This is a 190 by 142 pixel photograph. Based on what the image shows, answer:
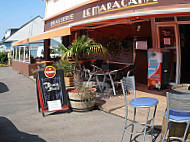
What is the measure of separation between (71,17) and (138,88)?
477 cm

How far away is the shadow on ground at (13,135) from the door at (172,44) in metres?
5.26

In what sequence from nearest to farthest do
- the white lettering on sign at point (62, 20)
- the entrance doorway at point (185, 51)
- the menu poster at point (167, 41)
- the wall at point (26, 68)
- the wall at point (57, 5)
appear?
the menu poster at point (167, 41) < the entrance doorway at point (185, 51) < the wall at point (57, 5) < the white lettering on sign at point (62, 20) < the wall at point (26, 68)

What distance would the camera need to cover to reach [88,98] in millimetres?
5074

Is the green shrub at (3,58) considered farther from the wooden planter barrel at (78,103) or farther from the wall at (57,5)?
the wooden planter barrel at (78,103)

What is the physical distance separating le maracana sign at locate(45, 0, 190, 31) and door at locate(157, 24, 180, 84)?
5.34 feet

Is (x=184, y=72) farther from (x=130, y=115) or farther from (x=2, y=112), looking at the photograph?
(x=2, y=112)

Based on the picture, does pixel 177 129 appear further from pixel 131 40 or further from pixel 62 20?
pixel 62 20

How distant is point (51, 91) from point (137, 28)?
4551 mm

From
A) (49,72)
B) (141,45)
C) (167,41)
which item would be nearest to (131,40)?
(141,45)

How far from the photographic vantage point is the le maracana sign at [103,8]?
5.71 meters

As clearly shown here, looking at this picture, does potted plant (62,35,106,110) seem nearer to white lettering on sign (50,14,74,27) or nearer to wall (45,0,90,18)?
wall (45,0,90,18)

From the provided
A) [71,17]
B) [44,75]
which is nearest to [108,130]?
[44,75]

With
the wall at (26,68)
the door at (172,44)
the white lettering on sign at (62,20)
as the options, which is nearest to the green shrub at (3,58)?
the wall at (26,68)

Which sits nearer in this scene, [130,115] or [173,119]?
[173,119]
